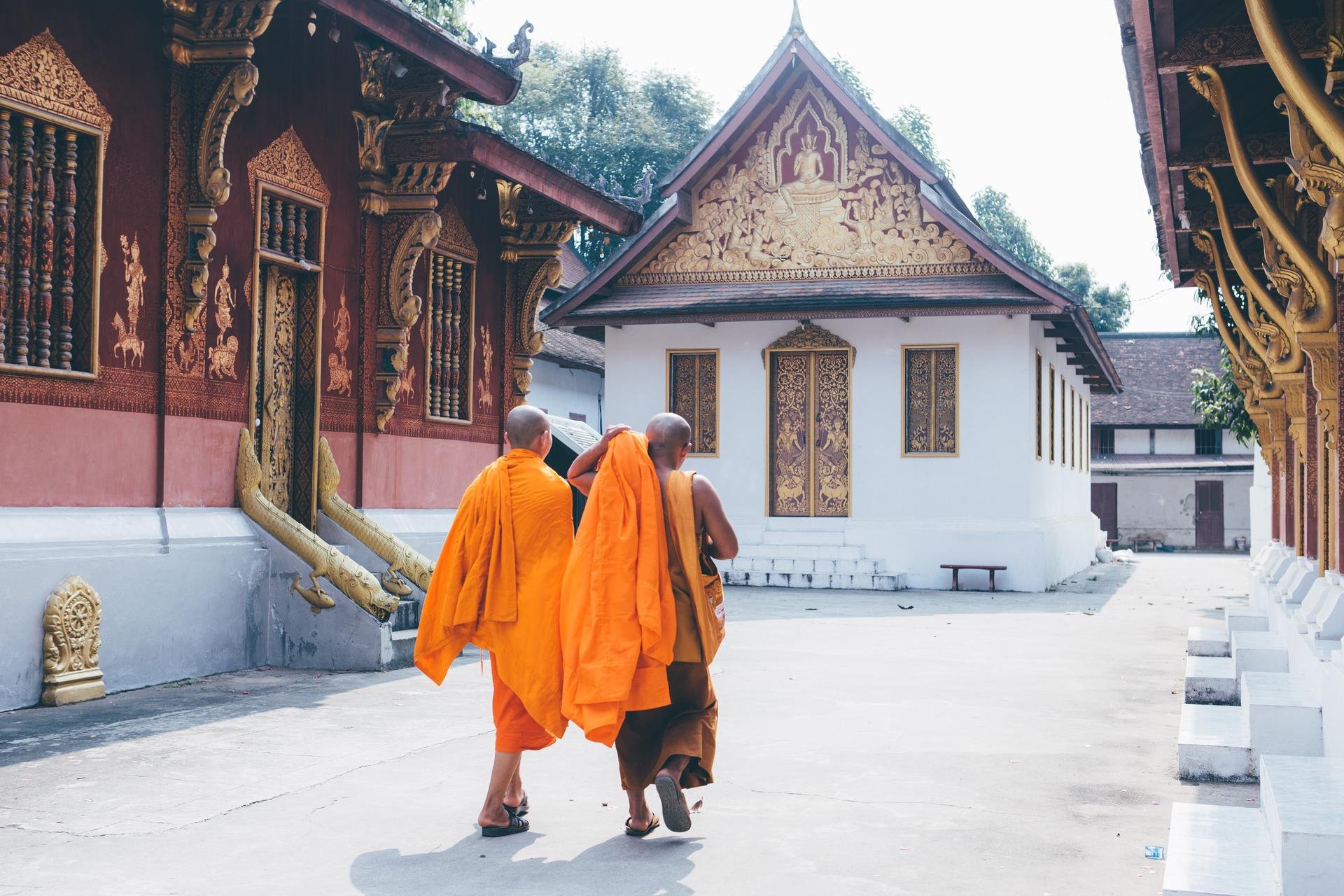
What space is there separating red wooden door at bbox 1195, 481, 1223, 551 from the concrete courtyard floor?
105 feet

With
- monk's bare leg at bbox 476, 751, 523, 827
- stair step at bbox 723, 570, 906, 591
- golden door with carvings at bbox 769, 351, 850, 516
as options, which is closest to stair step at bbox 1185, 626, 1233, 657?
monk's bare leg at bbox 476, 751, 523, 827

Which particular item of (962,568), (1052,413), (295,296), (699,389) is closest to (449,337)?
(295,296)

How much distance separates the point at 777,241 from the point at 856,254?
1.32 metres

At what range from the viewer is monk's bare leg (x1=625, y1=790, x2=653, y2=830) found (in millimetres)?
5383

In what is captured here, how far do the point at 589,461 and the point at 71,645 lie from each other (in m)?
4.13

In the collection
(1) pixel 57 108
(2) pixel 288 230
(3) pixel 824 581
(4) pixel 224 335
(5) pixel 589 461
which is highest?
(1) pixel 57 108

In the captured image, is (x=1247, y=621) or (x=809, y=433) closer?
(x=1247, y=621)

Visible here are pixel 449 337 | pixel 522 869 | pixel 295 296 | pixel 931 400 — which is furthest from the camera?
pixel 931 400

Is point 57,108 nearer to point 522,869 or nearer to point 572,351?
point 522,869

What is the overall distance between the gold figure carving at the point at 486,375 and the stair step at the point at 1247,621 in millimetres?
7178

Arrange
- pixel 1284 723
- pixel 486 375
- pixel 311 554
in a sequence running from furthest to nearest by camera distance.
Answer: pixel 486 375
pixel 311 554
pixel 1284 723

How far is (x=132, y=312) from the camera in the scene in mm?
8828

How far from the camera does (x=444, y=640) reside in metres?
5.69

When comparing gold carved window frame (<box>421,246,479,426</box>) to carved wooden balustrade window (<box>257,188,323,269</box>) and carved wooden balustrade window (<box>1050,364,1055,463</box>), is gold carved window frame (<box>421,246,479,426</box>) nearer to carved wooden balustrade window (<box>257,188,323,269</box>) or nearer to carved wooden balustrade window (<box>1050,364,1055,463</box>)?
carved wooden balustrade window (<box>257,188,323,269</box>)
